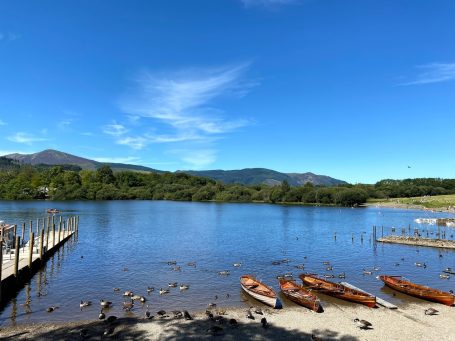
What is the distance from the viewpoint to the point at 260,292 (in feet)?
110

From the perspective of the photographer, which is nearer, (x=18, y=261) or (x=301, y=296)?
(x=301, y=296)

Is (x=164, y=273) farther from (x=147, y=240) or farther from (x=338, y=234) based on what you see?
(x=338, y=234)

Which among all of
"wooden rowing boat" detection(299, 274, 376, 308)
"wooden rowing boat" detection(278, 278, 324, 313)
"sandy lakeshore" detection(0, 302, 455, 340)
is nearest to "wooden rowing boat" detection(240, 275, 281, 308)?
"sandy lakeshore" detection(0, 302, 455, 340)

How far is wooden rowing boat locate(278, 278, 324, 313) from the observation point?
31.2 m

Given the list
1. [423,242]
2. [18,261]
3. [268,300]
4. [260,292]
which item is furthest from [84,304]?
[423,242]

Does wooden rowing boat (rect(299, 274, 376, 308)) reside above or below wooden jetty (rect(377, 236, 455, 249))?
below

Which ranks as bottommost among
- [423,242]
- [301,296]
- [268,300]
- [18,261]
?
[268,300]

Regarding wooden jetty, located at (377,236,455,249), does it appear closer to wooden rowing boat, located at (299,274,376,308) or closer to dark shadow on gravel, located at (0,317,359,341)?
wooden rowing boat, located at (299,274,376,308)

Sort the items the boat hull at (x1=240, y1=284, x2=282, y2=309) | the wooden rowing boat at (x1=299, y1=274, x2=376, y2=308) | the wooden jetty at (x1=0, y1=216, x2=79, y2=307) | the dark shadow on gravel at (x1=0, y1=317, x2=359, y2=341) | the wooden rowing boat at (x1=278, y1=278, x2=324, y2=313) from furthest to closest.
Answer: the wooden jetty at (x1=0, y1=216, x2=79, y2=307) → the wooden rowing boat at (x1=299, y1=274, x2=376, y2=308) → the boat hull at (x1=240, y1=284, x2=282, y2=309) → the wooden rowing boat at (x1=278, y1=278, x2=324, y2=313) → the dark shadow on gravel at (x1=0, y1=317, x2=359, y2=341)

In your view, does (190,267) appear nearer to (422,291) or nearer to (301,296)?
(301,296)

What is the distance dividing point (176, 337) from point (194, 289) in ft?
43.6

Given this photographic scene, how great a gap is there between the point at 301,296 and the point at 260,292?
3501mm

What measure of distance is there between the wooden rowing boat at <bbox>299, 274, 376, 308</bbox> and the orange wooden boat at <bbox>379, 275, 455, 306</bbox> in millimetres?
5930

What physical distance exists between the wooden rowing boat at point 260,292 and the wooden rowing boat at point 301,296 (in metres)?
1.70
